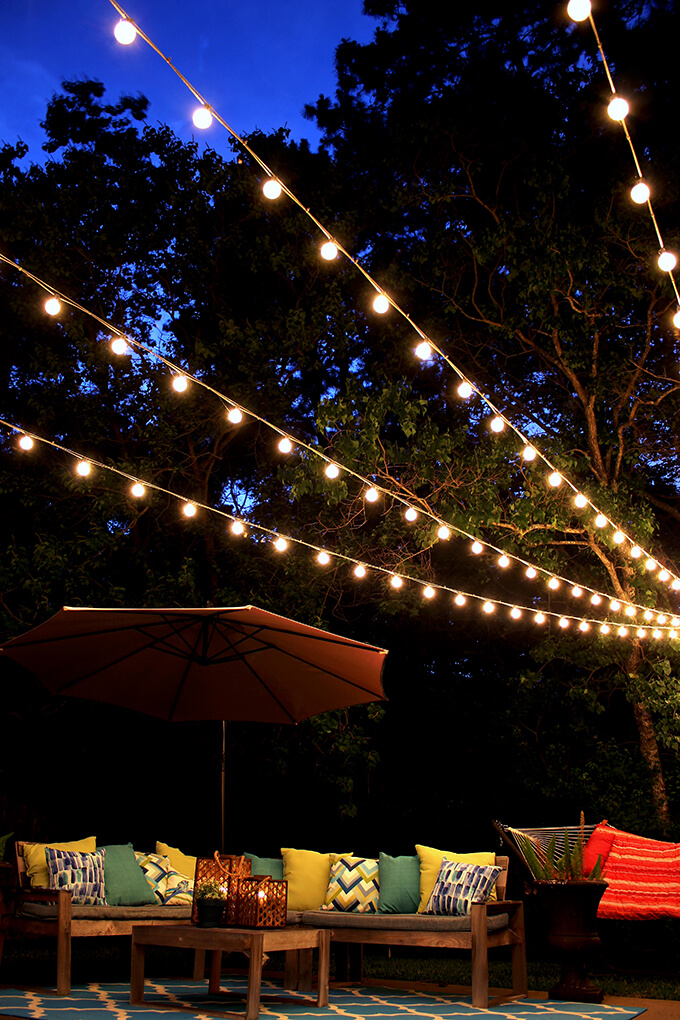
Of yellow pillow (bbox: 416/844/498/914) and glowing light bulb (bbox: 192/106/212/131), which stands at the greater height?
glowing light bulb (bbox: 192/106/212/131)

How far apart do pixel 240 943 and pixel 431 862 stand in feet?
5.96

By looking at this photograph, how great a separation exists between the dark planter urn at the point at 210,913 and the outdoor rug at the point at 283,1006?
359 mm

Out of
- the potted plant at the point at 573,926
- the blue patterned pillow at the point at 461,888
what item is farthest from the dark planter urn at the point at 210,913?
the potted plant at the point at 573,926

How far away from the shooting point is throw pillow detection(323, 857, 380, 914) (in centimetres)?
506

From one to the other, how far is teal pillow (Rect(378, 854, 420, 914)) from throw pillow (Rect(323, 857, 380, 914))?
0.21 feet

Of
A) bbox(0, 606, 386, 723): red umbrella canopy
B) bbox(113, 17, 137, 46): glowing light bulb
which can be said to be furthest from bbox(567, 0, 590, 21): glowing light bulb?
bbox(0, 606, 386, 723): red umbrella canopy

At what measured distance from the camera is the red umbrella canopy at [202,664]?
13.7 ft

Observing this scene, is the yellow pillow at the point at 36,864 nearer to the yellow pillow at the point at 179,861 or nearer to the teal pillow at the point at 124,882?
the teal pillow at the point at 124,882

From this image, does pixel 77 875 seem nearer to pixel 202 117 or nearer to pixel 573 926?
pixel 573 926

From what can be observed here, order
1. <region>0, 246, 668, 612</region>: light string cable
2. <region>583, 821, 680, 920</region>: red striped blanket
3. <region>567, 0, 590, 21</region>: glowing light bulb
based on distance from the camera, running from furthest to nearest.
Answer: <region>583, 821, 680, 920</region>: red striped blanket < <region>0, 246, 668, 612</region>: light string cable < <region>567, 0, 590, 21</region>: glowing light bulb

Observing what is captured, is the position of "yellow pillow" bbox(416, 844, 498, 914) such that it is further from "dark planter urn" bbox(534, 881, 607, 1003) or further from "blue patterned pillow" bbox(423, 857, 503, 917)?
"dark planter urn" bbox(534, 881, 607, 1003)

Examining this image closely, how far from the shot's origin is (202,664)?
4.48 meters

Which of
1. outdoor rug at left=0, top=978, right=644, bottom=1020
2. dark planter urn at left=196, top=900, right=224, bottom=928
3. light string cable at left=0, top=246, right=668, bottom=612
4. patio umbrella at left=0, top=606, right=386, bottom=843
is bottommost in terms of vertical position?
outdoor rug at left=0, top=978, right=644, bottom=1020

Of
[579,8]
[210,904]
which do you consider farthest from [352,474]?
[579,8]
